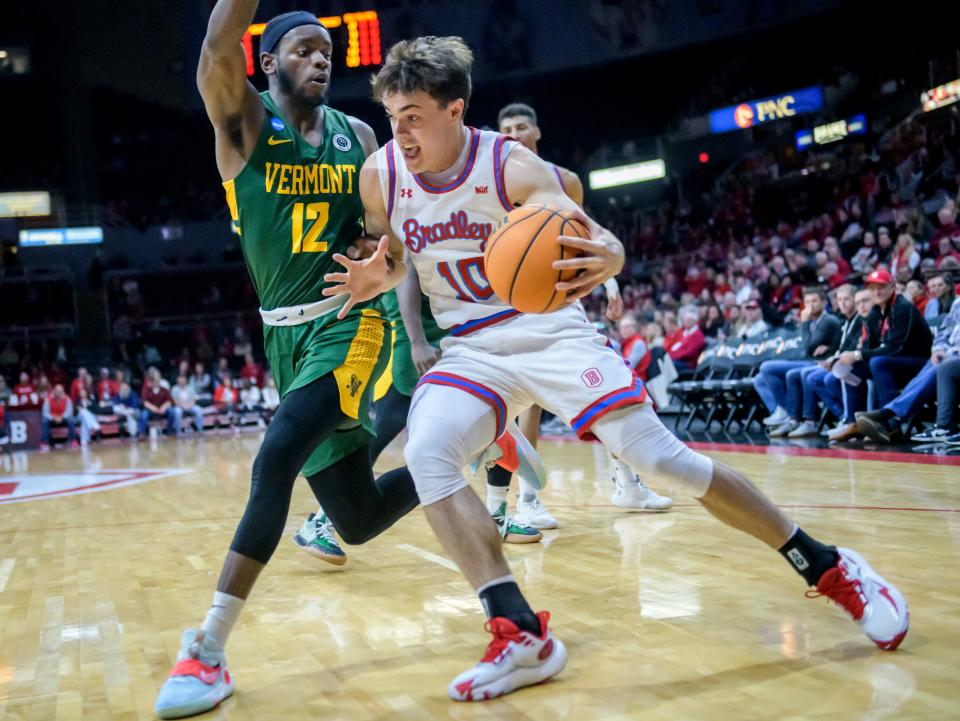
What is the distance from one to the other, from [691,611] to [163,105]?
1200 inches

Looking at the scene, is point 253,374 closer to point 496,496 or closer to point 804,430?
point 804,430

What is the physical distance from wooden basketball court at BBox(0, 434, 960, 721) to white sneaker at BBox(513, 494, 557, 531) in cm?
10

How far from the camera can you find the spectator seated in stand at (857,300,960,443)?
26.3 feet

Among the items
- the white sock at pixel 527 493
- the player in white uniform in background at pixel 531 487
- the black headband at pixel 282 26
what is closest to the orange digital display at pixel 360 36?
the player in white uniform in background at pixel 531 487

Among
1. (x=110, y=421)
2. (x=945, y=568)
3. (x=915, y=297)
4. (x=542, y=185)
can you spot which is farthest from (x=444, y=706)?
(x=110, y=421)

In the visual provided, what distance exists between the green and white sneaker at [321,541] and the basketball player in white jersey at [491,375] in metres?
1.59

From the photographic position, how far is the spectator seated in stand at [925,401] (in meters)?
8.02

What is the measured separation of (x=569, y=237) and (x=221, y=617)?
1.49 metres

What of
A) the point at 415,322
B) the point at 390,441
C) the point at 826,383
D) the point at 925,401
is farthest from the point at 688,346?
the point at 415,322

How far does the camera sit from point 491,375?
3.02 m

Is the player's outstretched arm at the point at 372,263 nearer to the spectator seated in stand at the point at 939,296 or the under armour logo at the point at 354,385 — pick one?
the under armour logo at the point at 354,385

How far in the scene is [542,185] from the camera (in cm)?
311

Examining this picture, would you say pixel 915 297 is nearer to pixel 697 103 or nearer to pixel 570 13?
pixel 570 13

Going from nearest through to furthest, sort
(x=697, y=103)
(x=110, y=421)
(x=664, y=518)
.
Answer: (x=664, y=518), (x=110, y=421), (x=697, y=103)
